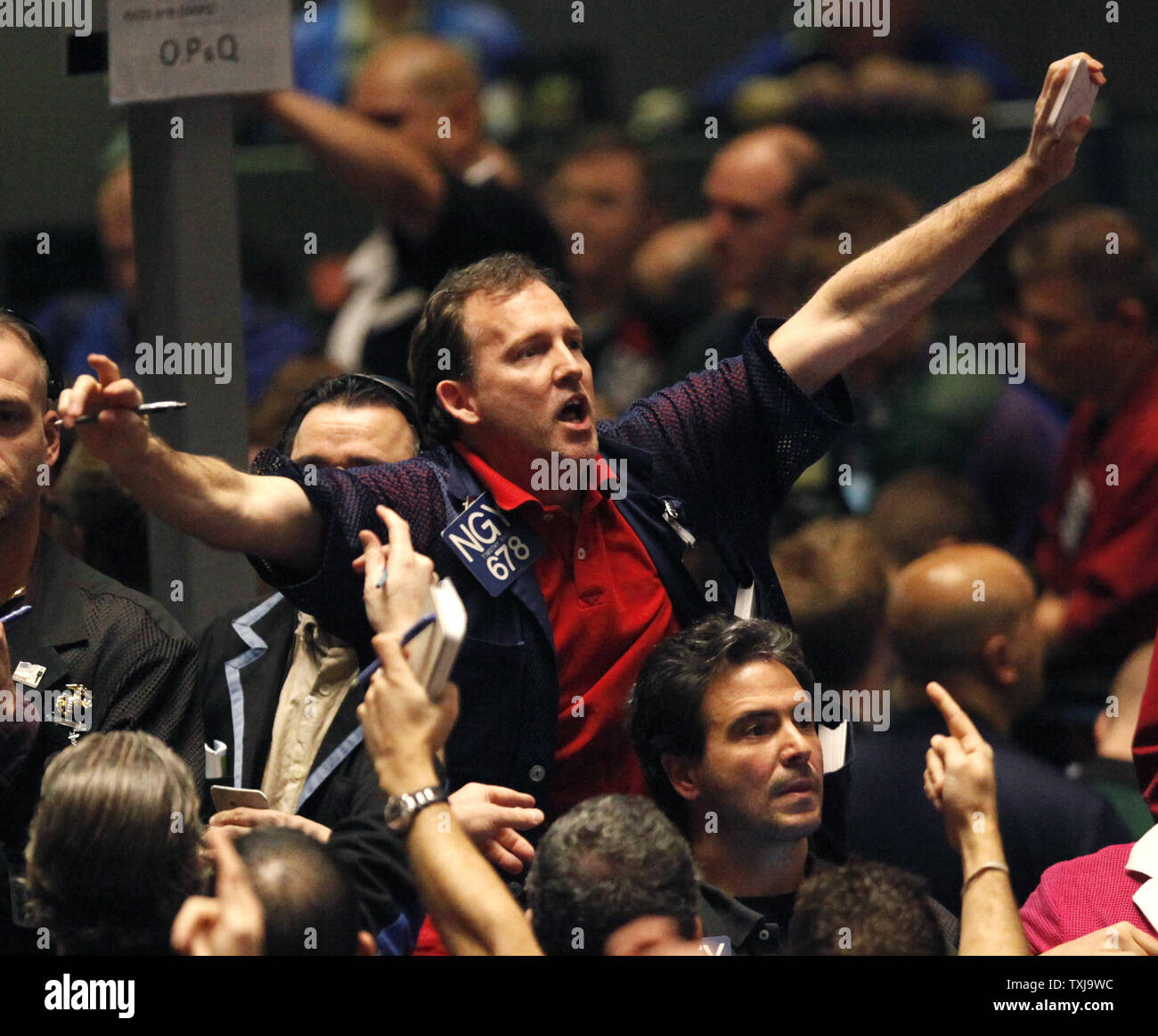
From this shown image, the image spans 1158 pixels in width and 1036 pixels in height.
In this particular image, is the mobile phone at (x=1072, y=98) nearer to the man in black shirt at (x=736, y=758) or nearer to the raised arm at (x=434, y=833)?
the man in black shirt at (x=736, y=758)

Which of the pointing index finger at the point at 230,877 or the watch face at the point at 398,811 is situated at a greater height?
the watch face at the point at 398,811

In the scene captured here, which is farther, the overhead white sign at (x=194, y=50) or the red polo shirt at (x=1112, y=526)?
the red polo shirt at (x=1112, y=526)

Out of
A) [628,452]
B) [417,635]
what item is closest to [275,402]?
[628,452]

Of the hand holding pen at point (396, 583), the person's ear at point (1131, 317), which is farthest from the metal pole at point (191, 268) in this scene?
the person's ear at point (1131, 317)

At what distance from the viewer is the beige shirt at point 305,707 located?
348 centimetres

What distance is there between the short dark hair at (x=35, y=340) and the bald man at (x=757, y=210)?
2919 mm

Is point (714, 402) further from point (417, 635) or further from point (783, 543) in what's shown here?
point (783, 543)

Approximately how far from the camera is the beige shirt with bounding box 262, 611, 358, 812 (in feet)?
11.4

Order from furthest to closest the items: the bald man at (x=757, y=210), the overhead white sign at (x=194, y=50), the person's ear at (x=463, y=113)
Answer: the bald man at (x=757, y=210) < the person's ear at (x=463, y=113) < the overhead white sign at (x=194, y=50)

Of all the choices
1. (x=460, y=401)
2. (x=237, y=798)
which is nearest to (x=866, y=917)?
(x=237, y=798)

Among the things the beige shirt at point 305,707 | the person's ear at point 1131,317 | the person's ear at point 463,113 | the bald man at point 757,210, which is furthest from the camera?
the bald man at point 757,210

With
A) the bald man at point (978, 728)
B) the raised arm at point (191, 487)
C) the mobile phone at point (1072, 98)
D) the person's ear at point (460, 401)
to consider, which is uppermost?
the mobile phone at point (1072, 98)

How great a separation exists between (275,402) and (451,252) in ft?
2.10

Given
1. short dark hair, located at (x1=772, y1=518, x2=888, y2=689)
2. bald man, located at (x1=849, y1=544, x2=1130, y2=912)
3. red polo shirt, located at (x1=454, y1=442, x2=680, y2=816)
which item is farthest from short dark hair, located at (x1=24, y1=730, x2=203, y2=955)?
short dark hair, located at (x1=772, y1=518, x2=888, y2=689)
